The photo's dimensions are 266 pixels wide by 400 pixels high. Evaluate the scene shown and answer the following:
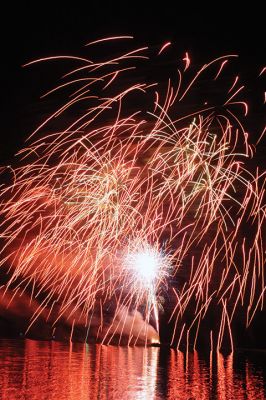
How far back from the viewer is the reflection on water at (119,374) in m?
9.28

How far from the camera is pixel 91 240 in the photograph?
1628 centimetres

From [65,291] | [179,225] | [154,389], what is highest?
[179,225]

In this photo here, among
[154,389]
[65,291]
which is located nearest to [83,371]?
[154,389]

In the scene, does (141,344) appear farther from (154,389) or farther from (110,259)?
(154,389)

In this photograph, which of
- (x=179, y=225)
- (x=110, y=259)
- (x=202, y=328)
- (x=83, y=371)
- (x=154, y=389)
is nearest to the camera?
(x=154, y=389)

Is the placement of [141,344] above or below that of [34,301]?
below

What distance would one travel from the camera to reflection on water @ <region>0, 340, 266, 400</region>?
30.5 feet

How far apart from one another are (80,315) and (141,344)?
208 cm

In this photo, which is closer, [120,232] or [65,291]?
[120,232]

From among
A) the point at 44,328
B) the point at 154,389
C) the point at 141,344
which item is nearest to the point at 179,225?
the point at 141,344

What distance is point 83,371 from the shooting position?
1173cm

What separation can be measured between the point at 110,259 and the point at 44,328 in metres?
4.16

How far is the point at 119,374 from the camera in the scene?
1157cm

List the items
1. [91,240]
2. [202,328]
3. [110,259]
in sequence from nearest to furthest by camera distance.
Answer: [91,240] < [110,259] < [202,328]
